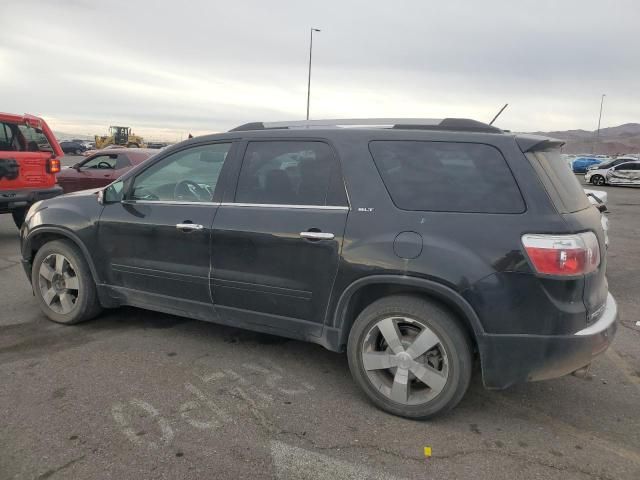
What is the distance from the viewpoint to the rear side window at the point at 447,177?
113 inches

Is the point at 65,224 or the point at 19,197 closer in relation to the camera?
the point at 65,224

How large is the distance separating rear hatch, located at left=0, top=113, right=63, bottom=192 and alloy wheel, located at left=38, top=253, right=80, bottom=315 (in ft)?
12.9

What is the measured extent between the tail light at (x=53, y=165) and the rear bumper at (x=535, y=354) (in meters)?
7.71

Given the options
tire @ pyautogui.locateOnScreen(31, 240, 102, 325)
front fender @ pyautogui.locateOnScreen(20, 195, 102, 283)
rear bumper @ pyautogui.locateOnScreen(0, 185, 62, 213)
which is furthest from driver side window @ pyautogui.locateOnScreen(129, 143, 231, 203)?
rear bumper @ pyautogui.locateOnScreen(0, 185, 62, 213)

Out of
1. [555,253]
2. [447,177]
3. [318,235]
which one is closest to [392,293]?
[318,235]

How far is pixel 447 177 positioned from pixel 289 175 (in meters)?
1.08

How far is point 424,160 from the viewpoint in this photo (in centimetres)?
310

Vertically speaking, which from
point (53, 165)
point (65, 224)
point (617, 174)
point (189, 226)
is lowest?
point (617, 174)

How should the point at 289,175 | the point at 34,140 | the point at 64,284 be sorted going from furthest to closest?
1. the point at 34,140
2. the point at 64,284
3. the point at 289,175

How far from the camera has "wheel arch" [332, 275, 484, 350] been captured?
112 inches

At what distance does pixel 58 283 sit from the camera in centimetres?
450

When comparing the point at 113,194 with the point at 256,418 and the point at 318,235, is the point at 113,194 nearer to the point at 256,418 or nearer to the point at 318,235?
the point at 318,235

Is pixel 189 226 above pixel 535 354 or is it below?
above

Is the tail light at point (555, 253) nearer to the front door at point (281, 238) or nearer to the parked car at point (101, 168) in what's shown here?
the front door at point (281, 238)
